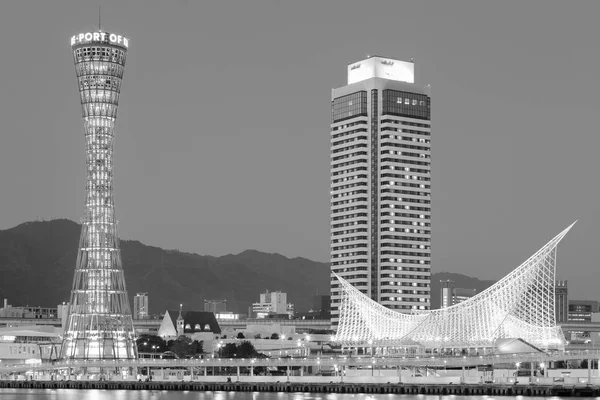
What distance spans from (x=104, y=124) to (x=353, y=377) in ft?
152

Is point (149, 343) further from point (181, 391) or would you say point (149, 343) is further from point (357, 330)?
point (181, 391)

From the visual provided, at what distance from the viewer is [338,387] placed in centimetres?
11381

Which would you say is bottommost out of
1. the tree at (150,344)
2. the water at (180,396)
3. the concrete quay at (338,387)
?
the water at (180,396)

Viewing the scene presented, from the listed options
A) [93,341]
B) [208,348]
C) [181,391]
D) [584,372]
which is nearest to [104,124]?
[93,341]

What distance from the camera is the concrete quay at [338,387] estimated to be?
102 metres

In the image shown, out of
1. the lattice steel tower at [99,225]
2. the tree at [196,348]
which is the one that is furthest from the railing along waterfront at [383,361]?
the tree at [196,348]

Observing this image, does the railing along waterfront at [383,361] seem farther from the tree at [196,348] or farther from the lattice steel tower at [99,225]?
the tree at [196,348]

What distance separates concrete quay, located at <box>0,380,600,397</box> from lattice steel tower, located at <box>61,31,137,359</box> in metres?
13.7

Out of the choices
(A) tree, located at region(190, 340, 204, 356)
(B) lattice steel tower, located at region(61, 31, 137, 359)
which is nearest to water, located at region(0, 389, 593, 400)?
(B) lattice steel tower, located at region(61, 31, 137, 359)

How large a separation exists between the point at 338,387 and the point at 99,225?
149ft

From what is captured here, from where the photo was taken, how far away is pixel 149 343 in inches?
7249

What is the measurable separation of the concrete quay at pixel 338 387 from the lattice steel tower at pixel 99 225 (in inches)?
541

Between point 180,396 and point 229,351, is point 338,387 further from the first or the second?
point 229,351

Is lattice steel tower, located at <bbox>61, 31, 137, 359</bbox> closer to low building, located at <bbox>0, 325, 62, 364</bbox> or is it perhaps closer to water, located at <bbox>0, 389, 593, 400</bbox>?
low building, located at <bbox>0, 325, 62, 364</bbox>
